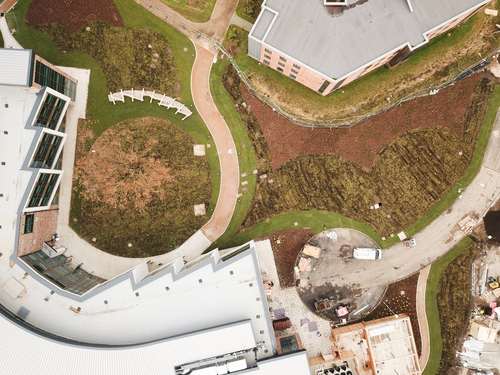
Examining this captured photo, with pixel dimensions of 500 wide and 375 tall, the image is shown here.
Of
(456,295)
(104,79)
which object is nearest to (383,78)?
(456,295)

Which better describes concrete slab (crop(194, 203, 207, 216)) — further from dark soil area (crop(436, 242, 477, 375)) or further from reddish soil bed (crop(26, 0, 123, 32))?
dark soil area (crop(436, 242, 477, 375))

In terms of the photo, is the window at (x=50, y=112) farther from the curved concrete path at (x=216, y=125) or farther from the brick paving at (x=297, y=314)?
the brick paving at (x=297, y=314)

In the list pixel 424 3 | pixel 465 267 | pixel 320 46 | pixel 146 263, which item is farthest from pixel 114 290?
pixel 424 3

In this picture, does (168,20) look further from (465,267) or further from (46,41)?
(465,267)

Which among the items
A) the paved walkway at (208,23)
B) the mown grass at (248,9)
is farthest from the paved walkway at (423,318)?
the paved walkway at (208,23)

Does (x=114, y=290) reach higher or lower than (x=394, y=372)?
higher

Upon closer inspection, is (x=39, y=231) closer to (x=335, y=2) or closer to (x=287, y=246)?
(x=287, y=246)
